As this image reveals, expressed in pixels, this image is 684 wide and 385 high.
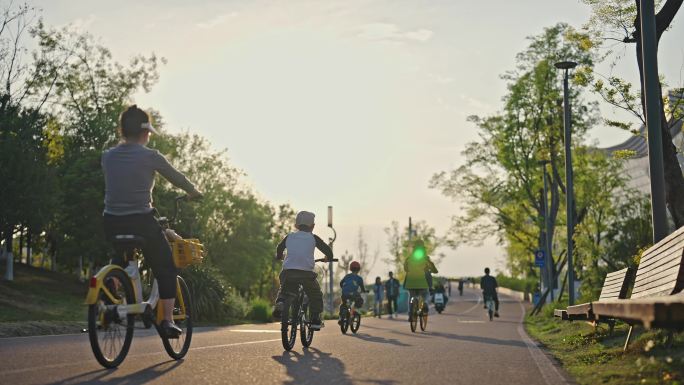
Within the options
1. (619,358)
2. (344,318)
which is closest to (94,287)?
(619,358)

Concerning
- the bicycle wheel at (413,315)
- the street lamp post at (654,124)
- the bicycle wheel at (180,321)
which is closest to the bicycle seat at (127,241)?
the bicycle wheel at (180,321)

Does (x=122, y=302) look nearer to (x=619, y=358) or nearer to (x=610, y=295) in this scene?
(x=619, y=358)

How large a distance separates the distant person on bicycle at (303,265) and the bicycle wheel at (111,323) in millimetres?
3226

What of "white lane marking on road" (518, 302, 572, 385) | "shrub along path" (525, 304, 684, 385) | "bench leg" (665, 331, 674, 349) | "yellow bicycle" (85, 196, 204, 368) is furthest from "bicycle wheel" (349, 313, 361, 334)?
"yellow bicycle" (85, 196, 204, 368)

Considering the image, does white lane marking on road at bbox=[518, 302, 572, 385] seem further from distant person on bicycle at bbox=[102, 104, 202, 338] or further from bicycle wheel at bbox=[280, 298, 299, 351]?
distant person on bicycle at bbox=[102, 104, 202, 338]

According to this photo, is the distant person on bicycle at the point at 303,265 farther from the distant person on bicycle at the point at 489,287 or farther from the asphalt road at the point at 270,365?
the distant person on bicycle at the point at 489,287

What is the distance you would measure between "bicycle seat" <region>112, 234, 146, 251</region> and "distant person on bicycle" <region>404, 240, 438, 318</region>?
1246 centimetres

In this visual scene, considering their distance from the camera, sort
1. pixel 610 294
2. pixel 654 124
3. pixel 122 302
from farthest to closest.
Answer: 1. pixel 654 124
2. pixel 610 294
3. pixel 122 302

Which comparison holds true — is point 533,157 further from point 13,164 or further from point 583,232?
point 13,164

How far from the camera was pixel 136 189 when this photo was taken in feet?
24.6

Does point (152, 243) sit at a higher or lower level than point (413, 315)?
higher

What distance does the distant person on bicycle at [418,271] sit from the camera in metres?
19.5

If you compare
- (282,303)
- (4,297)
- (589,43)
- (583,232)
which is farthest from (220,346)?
(583,232)

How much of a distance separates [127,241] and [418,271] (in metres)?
12.8
